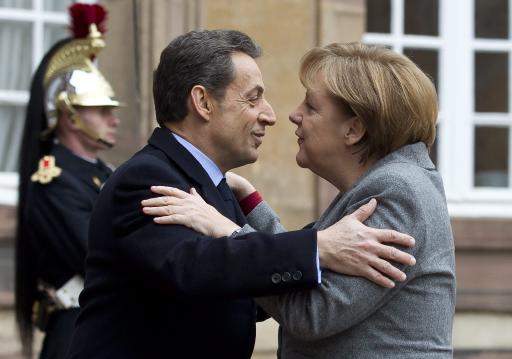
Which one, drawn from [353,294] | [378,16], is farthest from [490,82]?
[353,294]

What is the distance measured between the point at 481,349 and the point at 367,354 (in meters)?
5.11

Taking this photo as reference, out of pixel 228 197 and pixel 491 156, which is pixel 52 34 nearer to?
pixel 491 156

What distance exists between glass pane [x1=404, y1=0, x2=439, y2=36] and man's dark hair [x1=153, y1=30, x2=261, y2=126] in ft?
16.6

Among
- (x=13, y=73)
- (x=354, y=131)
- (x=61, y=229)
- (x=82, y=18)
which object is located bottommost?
(x=61, y=229)

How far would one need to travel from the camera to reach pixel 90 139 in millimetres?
6195

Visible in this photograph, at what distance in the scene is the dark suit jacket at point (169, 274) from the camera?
336 cm

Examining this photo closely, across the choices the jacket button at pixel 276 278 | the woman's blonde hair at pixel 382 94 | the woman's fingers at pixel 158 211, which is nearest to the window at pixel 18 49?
the woman's blonde hair at pixel 382 94

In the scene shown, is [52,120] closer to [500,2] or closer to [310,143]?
[310,143]

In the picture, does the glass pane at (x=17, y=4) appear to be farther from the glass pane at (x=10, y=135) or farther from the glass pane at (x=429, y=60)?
the glass pane at (x=429, y=60)

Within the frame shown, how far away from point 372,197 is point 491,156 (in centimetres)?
547

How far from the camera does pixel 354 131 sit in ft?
11.9

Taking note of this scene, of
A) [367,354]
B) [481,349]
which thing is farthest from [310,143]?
[481,349]

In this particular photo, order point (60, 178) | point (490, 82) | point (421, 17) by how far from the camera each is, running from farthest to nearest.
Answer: point (490, 82) < point (421, 17) < point (60, 178)

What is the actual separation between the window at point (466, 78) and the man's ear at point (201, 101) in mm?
5000
